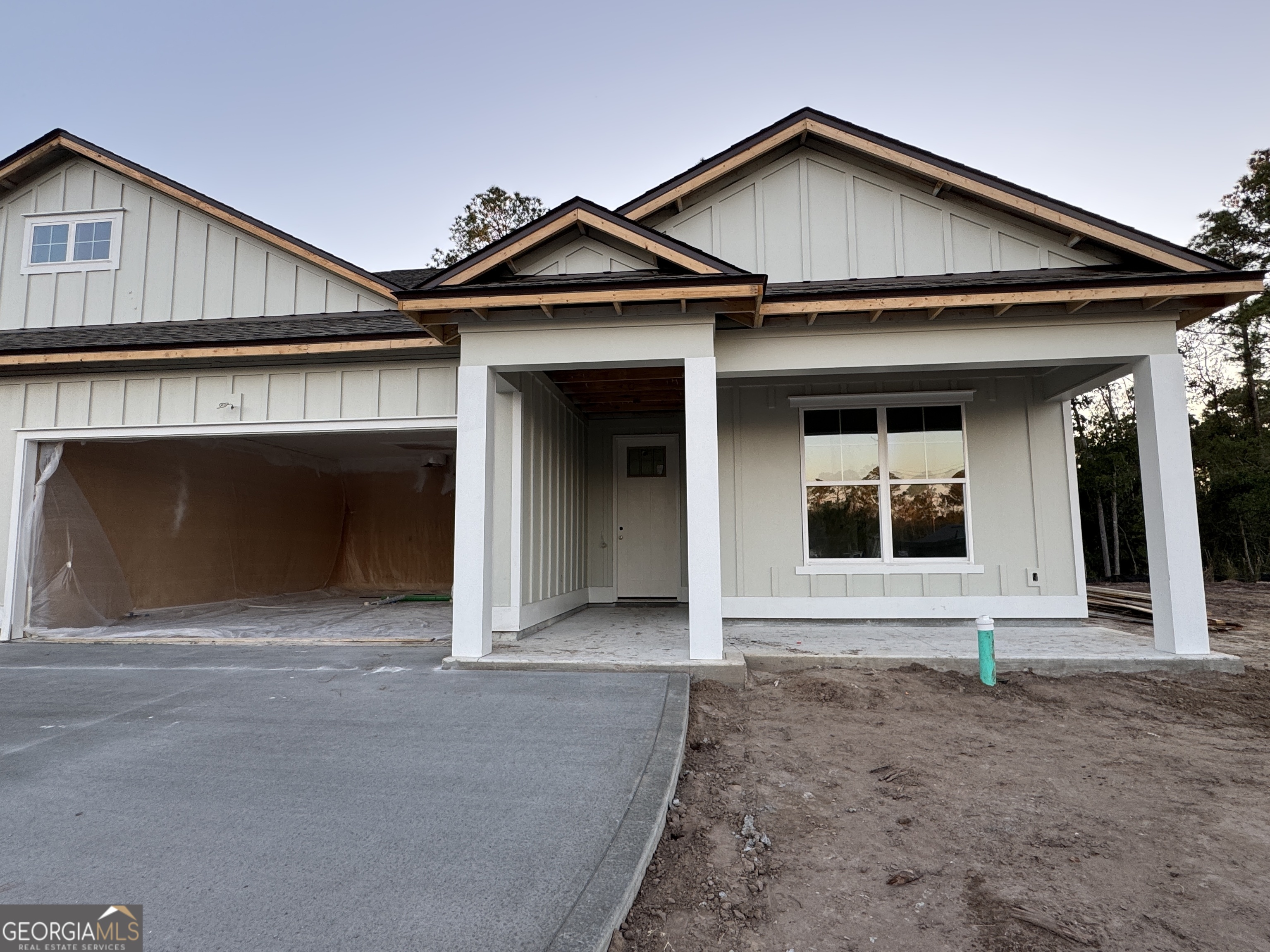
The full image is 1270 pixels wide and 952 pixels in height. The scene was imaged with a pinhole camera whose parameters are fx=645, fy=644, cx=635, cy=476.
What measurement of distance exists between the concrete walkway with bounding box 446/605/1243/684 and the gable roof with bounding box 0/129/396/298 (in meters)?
4.49

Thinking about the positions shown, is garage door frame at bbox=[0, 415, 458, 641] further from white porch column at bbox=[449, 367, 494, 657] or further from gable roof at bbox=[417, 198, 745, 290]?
gable roof at bbox=[417, 198, 745, 290]

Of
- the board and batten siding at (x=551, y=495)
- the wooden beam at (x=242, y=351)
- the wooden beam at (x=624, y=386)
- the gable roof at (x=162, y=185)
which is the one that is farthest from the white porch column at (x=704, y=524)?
the gable roof at (x=162, y=185)

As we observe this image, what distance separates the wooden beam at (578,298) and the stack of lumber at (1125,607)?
6.56 m

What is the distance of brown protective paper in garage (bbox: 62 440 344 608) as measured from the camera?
8.41 metres

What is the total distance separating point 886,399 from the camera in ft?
24.2

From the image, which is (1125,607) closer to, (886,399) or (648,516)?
(886,399)

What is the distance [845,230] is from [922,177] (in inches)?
35.4

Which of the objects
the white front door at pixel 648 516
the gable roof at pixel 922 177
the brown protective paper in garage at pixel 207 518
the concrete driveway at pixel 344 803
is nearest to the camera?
the concrete driveway at pixel 344 803

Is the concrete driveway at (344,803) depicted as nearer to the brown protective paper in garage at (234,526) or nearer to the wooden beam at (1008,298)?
the wooden beam at (1008,298)

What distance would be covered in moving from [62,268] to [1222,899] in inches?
442

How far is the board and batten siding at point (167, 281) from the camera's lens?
25.0 ft

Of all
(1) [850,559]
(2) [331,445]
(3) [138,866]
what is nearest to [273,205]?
(2) [331,445]

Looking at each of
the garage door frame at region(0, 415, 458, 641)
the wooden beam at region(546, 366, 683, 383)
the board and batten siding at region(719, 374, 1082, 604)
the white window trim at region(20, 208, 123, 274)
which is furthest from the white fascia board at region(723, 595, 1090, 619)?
the white window trim at region(20, 208, 123, 274)

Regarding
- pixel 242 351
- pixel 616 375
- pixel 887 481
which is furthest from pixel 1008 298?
pixel 242 351
